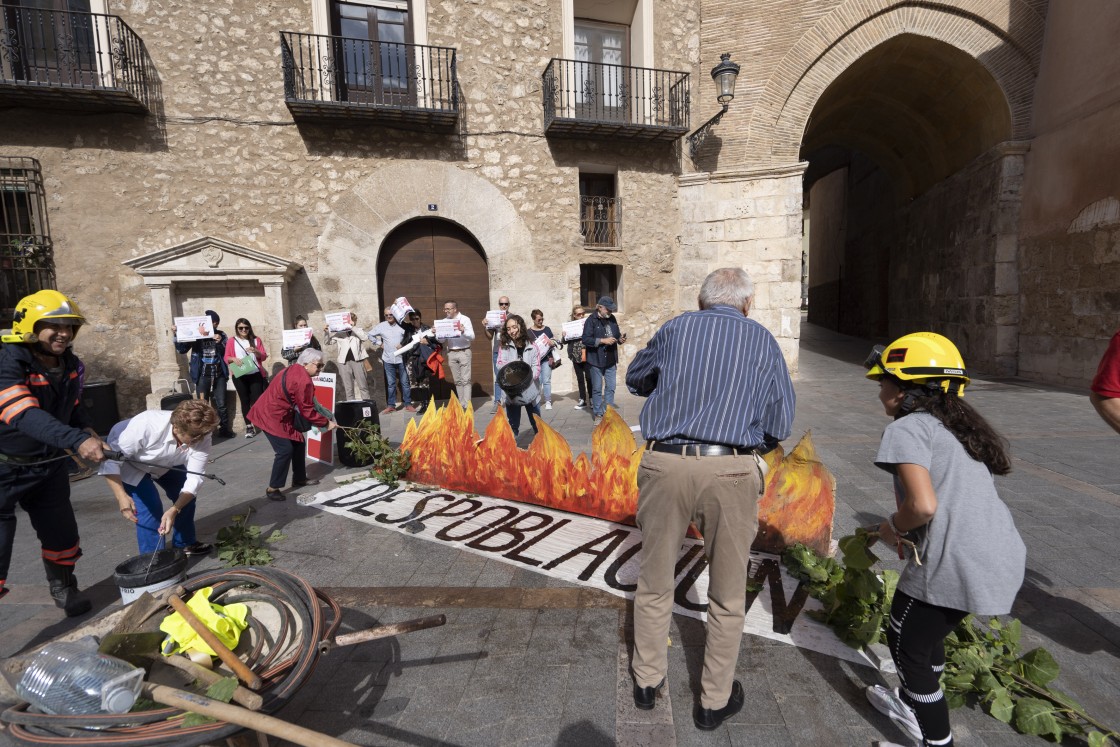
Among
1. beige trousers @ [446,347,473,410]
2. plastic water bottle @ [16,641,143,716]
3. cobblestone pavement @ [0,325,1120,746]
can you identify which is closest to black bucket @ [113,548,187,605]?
cobblestone pavement @ [0,325,1120,746]

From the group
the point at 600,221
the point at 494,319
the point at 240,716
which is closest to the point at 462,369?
the point at 494,319

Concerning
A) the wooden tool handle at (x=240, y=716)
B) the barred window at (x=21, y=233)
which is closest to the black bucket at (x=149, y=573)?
the wooden tool handle at (x=240, y=716)

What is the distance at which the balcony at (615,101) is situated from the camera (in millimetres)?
9875

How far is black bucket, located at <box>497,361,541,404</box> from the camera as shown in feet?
19.1

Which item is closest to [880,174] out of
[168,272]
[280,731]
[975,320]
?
[975,320]

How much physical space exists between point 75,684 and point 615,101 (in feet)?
37.8

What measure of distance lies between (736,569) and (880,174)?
19.8 meters

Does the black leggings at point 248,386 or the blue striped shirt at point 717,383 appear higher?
the blue striped shirt at point 717,383

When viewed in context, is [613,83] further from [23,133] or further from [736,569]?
[736,569]

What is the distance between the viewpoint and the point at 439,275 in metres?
10.2

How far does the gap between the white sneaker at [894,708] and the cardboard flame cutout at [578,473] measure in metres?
1.25

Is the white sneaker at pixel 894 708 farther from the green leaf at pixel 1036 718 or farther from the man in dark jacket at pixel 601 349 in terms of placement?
the man in dark jacket at pixel 601 349

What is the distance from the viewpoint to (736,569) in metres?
2.05

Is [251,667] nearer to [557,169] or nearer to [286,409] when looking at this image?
[286,409]
